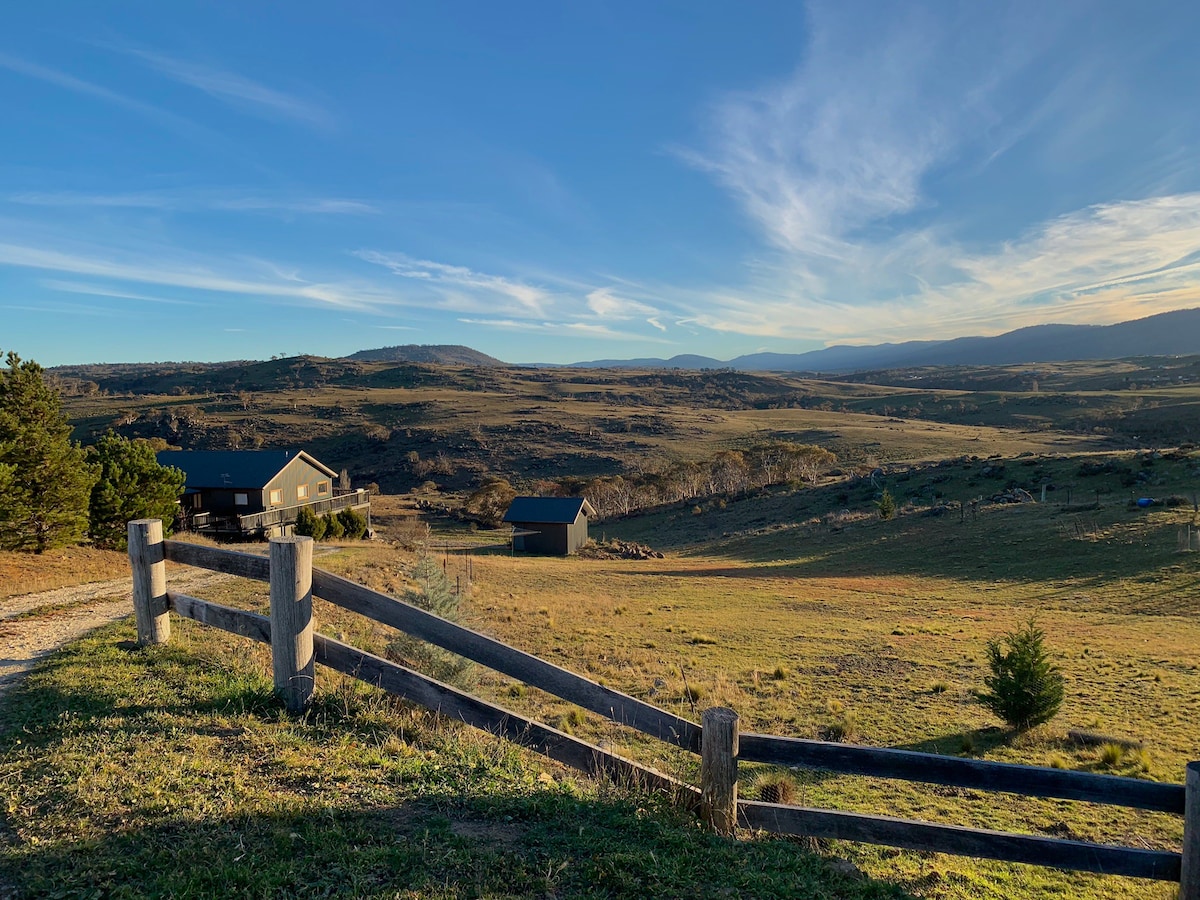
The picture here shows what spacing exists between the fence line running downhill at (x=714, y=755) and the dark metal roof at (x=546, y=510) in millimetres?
43557

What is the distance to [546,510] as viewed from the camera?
49875 mm

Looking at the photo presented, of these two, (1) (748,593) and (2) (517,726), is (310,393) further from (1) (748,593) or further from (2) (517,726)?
(2) (517,726)

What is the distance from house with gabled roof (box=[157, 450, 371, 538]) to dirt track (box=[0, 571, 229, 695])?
23.2 m

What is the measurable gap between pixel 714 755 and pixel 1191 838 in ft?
8.40

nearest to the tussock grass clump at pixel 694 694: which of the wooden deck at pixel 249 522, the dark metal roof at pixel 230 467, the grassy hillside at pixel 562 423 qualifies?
the wooden deck at pixel 249 522

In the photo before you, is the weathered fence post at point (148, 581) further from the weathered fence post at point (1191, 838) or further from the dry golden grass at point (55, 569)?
the weathered fence post at point (1191, 838)

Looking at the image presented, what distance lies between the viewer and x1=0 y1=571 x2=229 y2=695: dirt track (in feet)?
22.2

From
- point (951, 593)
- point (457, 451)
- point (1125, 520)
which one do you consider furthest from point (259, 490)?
point (457, 451)

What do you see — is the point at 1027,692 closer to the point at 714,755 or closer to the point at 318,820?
the point at 714,755

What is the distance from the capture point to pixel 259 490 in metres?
36.8

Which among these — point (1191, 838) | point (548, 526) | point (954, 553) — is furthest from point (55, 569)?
point (954, 553)

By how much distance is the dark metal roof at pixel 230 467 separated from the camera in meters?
37.5

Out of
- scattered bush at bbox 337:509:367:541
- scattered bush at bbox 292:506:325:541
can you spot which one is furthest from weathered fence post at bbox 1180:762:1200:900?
scattered bush at bbox 337:509:367:541

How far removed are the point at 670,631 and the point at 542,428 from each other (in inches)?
3389
